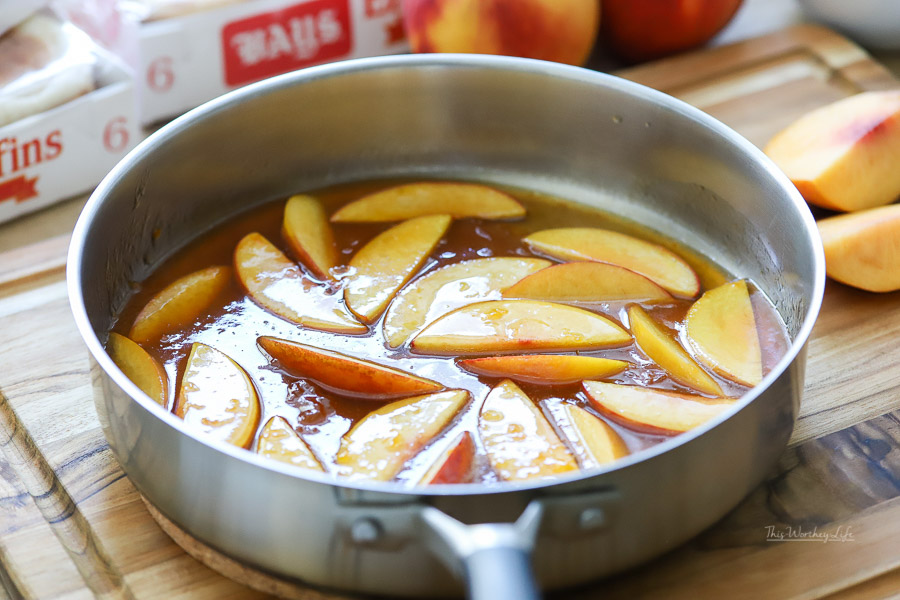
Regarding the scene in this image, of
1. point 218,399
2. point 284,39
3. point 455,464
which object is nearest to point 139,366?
point 218,399

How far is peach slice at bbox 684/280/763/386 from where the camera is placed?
0.90 m

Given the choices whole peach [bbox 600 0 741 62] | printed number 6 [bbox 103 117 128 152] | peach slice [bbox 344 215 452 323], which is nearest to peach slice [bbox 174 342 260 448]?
peach slice [bbox 344 215 452 323]

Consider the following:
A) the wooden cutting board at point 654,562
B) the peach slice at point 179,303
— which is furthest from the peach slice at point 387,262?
the wooden cutting board at point 654,562

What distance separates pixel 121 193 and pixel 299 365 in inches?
9.6

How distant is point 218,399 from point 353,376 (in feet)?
0.38

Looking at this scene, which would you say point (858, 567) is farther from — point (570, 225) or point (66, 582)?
point (66, 582)

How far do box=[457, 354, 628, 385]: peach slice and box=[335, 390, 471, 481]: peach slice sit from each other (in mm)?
43

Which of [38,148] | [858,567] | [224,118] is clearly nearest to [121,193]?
[224,118]

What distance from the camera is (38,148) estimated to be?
3.90 ft

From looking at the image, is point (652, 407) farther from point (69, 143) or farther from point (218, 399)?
point (69, 143)

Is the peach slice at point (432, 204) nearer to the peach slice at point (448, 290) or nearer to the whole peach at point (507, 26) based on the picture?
the peach slice at point (448, 290)

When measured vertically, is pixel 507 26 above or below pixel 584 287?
above

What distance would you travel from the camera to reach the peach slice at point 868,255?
102 centimetres

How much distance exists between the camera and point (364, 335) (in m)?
0.94
